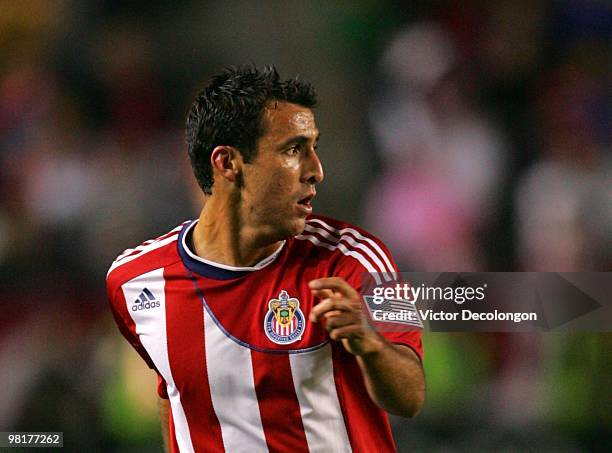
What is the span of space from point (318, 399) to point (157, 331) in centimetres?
43

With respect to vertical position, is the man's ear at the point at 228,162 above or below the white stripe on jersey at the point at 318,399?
above

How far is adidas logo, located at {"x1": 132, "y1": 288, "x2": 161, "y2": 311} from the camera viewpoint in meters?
1.99

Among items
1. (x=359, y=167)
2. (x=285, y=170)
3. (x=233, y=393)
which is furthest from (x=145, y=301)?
(x=359, y=167)

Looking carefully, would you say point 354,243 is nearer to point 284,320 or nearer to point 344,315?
point 284,320

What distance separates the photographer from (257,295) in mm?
1875

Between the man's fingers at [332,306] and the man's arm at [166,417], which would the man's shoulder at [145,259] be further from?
the man's fingers at [332,306]

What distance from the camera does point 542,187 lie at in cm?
337

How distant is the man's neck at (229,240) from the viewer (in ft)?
6.29

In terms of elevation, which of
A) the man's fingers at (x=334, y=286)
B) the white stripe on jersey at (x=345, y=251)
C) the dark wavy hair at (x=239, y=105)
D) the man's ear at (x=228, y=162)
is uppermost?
the dark wavy hair at (x=239, y=105)

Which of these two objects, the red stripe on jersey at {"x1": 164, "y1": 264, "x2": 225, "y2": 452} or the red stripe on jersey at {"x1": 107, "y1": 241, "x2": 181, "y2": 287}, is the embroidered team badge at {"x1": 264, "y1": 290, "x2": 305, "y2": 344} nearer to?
the red stripe on jersey at {"x1": 164, "y1": 264, "x2": 225, "y2": 452}

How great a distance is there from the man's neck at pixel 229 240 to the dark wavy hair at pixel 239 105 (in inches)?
4.2

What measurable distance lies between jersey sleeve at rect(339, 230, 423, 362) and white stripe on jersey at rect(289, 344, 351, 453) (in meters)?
0.16

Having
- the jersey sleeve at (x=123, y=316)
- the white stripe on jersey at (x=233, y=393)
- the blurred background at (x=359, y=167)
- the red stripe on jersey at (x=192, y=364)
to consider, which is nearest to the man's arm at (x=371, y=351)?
the white stripe on jersey at (x=233, y=393)

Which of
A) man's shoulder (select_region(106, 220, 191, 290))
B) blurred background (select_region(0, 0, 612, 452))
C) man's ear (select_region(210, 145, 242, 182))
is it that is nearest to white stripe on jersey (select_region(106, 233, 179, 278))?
man's shoulder (select_region(106, 220, 191, 290))
